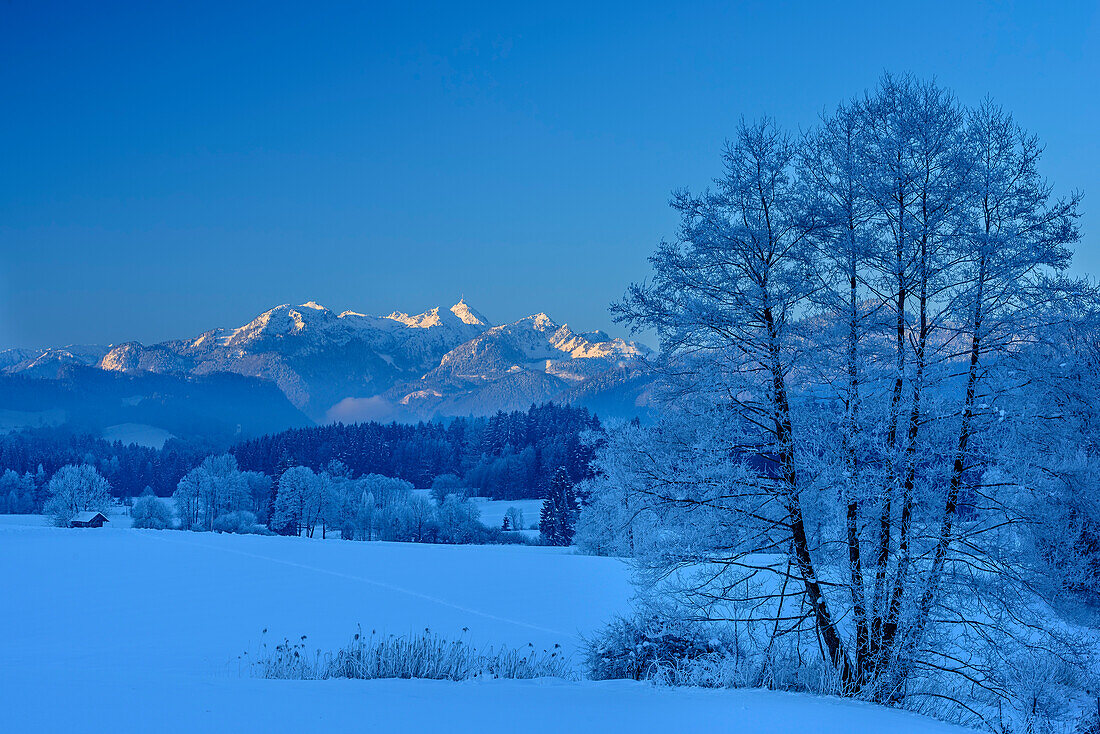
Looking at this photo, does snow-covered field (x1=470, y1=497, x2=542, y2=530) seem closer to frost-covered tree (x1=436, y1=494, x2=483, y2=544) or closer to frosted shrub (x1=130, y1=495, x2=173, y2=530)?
frost-covered tree (x1=436, y1=494, x2=483, y2=544)

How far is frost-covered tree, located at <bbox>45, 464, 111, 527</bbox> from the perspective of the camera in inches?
3199

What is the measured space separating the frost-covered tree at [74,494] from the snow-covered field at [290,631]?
148 ft

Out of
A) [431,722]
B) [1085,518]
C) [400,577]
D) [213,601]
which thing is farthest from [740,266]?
[400,577]

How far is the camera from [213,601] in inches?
902

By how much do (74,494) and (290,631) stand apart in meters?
83.5

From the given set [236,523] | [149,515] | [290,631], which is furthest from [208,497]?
[290,631]

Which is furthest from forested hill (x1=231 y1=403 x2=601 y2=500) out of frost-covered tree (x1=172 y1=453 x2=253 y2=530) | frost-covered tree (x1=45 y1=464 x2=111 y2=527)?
frost-covered tree (x1=45 y1=464 x2=111 y2=527)

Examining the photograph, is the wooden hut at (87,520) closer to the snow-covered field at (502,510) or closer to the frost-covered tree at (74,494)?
the frost-covered tree at (74,494)

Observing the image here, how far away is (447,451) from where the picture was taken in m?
148

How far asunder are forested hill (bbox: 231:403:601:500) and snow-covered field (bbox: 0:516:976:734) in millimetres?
78994

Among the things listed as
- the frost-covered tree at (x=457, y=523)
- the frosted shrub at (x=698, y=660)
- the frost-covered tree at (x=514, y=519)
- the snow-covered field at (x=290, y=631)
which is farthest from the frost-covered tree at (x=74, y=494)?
the frosted shrub at (x=698, y=660)

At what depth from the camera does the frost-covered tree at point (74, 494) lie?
267 feet

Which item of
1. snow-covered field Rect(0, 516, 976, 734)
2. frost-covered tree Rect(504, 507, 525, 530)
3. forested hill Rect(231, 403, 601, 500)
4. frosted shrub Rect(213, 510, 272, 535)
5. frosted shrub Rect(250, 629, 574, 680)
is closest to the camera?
snow-covered field Rect(0, 516, 976, 734)

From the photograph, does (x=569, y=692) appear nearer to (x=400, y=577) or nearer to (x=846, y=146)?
(x=846, y=146)
